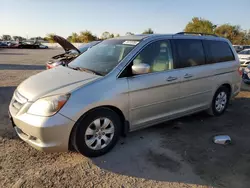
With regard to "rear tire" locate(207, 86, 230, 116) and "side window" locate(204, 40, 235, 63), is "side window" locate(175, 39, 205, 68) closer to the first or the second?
"side window" locate(204, 40, 235, 63)

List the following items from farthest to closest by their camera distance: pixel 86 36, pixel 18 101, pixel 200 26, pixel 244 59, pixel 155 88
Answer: pixel 86 36 → pixel 200 26 → pixel 244 59 → pixel 155 88 → pixel 18 101

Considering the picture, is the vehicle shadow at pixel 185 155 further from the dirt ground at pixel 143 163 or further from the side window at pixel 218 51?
the side window at pixel 218 51

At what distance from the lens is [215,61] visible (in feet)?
15.2

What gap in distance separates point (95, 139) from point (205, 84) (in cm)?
253

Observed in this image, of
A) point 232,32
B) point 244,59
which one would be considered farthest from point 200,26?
point 244,59

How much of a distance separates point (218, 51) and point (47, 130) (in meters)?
3.85

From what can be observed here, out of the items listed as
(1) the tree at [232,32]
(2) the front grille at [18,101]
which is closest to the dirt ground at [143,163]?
(2) the front grille at [18,101]

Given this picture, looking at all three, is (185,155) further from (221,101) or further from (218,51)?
(218,51)

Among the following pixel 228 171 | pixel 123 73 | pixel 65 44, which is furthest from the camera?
pixel 65 44

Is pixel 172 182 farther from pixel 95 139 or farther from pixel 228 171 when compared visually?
pixel 95 139

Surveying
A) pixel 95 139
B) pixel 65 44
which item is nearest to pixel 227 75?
pixel 95 139

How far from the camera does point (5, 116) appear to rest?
454 cm

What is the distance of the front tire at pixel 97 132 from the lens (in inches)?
115

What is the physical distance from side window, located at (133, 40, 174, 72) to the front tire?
97 centimetres
